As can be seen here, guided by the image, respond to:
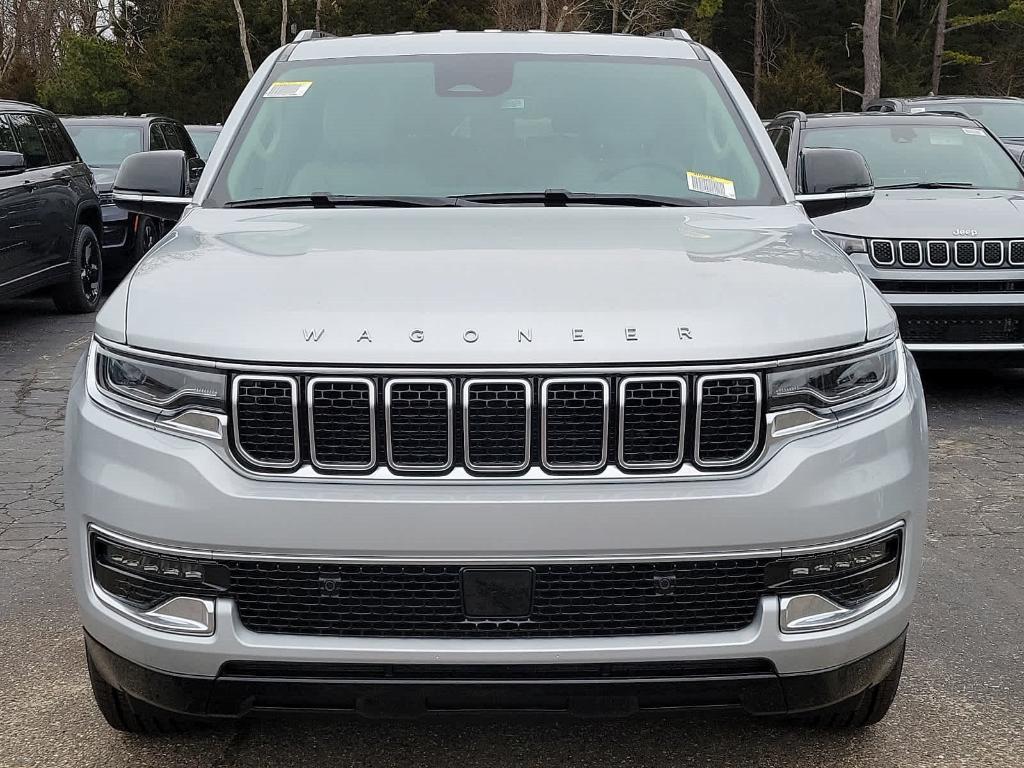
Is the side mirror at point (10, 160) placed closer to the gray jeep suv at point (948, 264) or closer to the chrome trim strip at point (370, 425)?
the gray jeep suv at point (948, 264)

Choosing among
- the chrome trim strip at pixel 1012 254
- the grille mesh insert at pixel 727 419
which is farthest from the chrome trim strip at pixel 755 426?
the chrome trim strip at pixel 1012 254

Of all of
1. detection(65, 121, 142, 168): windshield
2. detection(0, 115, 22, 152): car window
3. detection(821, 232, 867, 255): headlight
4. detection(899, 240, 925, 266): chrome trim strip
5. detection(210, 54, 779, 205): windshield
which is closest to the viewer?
detection(210, 54, 779, 205): windshield

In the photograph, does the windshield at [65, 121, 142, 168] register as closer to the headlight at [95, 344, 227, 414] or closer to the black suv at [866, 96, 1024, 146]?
the black suv at [866, 96, 1024, 146]

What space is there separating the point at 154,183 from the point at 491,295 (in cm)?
191

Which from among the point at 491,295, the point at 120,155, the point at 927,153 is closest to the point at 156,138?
the point at 120,155

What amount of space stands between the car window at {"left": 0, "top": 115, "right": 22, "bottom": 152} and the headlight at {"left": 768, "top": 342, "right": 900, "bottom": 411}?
856 cm

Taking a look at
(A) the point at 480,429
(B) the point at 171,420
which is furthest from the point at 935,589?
(B) the point at 171,420

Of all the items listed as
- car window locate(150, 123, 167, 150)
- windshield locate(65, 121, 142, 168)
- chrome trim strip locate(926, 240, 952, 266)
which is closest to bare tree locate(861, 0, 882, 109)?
car window locate(150, 123, 167, 150)

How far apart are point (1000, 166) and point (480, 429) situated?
7.30 m

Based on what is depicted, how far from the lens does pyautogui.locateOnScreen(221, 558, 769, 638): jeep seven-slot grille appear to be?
247cm

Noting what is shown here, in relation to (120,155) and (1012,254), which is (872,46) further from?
(1012,254)

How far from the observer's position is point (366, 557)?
243 centimetres

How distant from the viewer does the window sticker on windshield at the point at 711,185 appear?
3.69 m

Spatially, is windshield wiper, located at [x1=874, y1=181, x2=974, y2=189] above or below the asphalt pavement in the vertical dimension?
above
